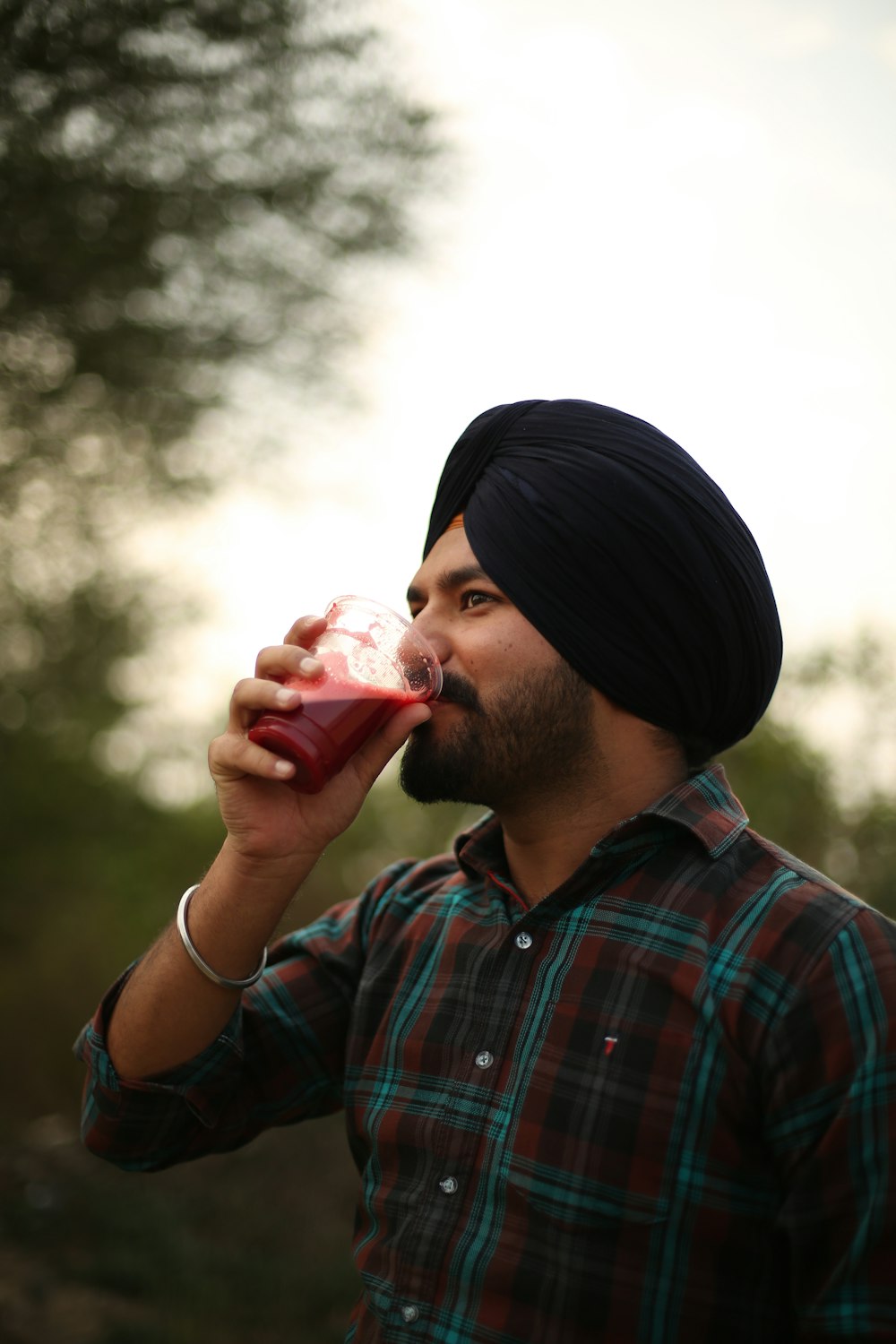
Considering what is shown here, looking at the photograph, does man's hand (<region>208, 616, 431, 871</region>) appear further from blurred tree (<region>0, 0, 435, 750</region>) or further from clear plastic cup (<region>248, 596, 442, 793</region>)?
blurred tree (<region>0, 0, 435, 750</region>)

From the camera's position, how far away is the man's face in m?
1.89

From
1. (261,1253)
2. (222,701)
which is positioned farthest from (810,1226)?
(222,701)

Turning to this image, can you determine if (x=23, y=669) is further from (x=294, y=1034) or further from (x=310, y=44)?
(x=294, y=1034)

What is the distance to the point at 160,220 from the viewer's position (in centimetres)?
335

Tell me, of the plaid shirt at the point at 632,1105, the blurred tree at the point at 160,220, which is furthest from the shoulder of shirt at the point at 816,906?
the blurred tree at the point at 160,220

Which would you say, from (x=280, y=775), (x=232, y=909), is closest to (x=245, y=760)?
(x=280, y=775)

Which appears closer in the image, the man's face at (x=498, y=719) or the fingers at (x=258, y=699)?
the fingers at (x=258, y=699)

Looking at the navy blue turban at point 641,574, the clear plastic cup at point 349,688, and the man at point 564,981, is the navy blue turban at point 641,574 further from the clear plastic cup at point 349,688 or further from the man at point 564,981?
the clear plastic cup at point 349,688

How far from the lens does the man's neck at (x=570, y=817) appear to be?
6.37ft

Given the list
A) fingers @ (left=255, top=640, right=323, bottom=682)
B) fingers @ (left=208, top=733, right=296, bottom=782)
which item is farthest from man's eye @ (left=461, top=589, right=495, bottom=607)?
fingers @ (left=208, top=733, right=296, bottom=782)

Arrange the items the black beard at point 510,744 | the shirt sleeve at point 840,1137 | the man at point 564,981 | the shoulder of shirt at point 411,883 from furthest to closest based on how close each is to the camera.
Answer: the shoulder of shirt at point 411,883 → the black beard at point 510,744 → the man at point 564,981 → the shirt sleeve at point 840,1137

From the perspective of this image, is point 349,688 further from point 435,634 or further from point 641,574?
point 641,574

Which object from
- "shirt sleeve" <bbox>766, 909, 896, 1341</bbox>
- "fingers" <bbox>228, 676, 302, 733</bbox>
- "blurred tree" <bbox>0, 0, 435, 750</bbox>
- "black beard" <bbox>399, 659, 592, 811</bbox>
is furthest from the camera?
"blurred tree" <bbox>0, 0, 435, 750</bbox>

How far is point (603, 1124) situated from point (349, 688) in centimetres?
78
